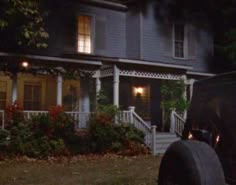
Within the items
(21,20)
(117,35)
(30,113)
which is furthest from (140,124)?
(21,20)

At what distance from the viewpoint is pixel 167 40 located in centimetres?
2209

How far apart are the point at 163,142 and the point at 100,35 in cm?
601

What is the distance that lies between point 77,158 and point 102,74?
18.8 ft

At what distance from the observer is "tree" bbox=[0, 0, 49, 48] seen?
48.5 feet

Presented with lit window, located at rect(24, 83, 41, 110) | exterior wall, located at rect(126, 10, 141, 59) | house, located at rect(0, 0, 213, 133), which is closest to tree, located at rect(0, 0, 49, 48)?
house, located at rect(0, 0, 213, 133)

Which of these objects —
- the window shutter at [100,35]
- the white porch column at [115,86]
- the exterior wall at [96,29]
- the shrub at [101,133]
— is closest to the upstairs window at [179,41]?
the exterior wall at [96,29]

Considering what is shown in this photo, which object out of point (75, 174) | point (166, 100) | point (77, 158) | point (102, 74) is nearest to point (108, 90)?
point (102, 74)

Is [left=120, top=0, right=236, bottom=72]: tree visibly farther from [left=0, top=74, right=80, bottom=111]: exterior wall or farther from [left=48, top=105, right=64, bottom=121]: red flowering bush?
[left=48, top=105, right=64, bottom=121]: red flowering bush

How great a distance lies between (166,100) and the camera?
67.6ft

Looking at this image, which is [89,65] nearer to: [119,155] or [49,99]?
[49,99]

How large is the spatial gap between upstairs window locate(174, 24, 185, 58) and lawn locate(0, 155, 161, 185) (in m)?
9.12

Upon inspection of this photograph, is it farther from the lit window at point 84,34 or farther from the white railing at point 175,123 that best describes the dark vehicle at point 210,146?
the lit window at point 84,34

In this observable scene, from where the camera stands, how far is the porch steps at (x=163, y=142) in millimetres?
17575

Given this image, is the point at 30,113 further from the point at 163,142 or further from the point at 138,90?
the point at 138,90
